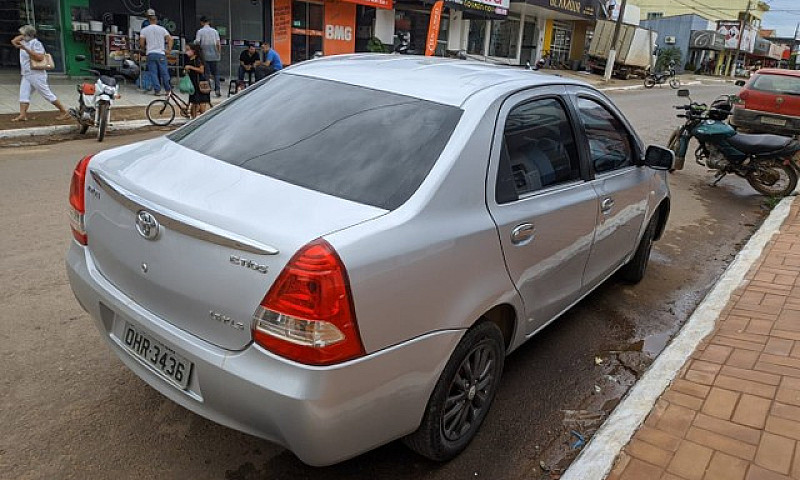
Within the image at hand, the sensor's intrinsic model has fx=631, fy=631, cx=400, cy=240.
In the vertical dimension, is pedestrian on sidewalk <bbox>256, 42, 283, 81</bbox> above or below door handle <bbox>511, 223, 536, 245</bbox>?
above

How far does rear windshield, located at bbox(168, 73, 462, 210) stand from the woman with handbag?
9284mm

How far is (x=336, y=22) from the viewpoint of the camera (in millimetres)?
21016

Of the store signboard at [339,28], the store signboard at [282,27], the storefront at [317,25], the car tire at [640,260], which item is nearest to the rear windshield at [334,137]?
the car tire at [640,260]

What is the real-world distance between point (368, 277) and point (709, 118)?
900 centimetres

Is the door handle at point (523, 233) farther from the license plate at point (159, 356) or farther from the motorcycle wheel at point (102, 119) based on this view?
the motorcycle wheel at point (102, 119)

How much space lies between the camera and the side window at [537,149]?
298cm

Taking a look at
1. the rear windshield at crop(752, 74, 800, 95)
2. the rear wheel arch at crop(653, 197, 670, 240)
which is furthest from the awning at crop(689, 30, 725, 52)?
the rear wheel arch at crop(653, 197, 670, 240)

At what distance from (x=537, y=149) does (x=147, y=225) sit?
1909 millimetres

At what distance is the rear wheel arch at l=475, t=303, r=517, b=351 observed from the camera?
292 cm

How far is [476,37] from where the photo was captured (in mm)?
29516

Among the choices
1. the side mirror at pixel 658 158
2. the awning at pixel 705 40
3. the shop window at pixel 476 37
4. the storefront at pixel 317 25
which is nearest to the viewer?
the side mirror at pixel 658 158

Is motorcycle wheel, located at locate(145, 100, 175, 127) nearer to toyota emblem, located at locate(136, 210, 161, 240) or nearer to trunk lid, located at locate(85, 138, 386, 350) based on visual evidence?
trunk lid, located at locate(85, 138, 386, 350)

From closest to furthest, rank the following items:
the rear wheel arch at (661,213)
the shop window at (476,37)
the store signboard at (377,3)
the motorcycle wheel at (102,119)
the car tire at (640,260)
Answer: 1. the car tire at (640,260)
2. the rear wheel arch at (661,213)
3. the motorcycle wheel at (102,119)
4. the store signboard at (377,3)
5. the shop window at (476,37)

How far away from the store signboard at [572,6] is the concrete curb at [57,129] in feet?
71.1
